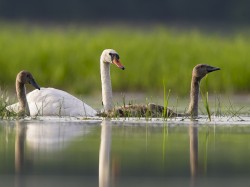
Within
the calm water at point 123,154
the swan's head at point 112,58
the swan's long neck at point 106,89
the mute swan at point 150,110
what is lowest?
the calm water at point 123,154

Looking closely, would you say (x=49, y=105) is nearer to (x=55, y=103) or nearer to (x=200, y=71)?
(x=55, y=103)

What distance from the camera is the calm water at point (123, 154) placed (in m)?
6.50

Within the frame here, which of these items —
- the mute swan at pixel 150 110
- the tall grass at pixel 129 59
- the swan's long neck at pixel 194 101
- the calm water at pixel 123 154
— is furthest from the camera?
the tall grass at pixel 129 59

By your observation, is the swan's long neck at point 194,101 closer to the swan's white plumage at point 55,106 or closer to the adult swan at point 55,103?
the adult swan at point 55,103

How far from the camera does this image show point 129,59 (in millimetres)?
15531

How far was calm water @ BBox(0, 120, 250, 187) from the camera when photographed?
650 cm

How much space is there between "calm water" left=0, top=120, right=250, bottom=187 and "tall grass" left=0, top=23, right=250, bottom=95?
4927 mm

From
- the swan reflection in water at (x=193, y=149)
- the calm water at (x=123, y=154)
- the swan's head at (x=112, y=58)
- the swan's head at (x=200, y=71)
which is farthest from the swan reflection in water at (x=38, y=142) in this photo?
the swan's head at (x=200, y=71)

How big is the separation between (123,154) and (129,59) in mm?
8037

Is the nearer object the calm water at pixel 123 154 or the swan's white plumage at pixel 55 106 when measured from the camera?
the calm water at pixel 123 154

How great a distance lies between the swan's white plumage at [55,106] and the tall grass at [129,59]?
124 inches

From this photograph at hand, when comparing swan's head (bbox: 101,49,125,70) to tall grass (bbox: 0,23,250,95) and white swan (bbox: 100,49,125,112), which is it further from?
tall grass (bbox: 0,23,250,95)

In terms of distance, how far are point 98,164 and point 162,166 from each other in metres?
0.37

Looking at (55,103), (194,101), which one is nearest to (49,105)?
(55,103)
